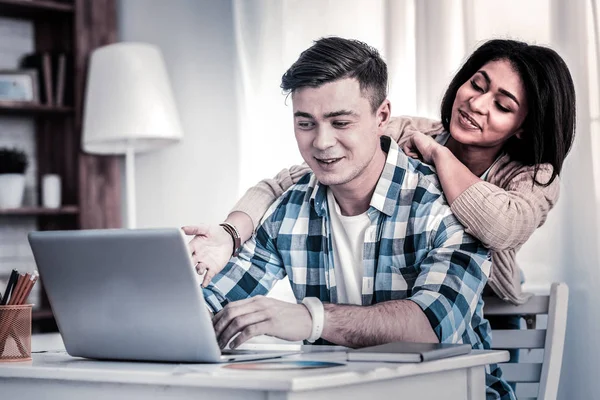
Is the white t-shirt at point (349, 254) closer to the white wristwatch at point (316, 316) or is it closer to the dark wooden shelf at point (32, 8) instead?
the white wristwatch at point (316, 316)

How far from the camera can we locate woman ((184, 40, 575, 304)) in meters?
1.79

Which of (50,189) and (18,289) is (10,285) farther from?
(50,189)

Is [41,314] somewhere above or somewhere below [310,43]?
below

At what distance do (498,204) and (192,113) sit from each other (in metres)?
2.61

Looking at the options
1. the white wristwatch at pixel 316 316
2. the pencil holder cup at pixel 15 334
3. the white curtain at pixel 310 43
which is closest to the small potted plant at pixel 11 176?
the white curtain at pixel 310 43

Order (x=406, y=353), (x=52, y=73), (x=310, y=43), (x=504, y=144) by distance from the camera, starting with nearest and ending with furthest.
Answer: (x=406, y=353) < (x=504, y=144) < (x=310, y=43) < (x=52, y=73)

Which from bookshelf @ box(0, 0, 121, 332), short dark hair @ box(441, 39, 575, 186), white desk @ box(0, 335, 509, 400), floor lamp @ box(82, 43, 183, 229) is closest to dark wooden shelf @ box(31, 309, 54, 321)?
bookshelf @ box(0, 0, 121, 332)

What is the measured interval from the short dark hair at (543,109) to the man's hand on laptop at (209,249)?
0.68 meters

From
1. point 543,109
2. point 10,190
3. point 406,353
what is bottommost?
point 406,353

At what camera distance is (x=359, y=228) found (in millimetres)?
1800

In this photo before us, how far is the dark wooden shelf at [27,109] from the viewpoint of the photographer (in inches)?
153

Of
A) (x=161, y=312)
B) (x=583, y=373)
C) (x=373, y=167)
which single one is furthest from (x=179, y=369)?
(x=583, y=373)

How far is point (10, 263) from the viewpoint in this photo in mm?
4070

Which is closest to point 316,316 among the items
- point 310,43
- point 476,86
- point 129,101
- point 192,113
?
point 476,86
